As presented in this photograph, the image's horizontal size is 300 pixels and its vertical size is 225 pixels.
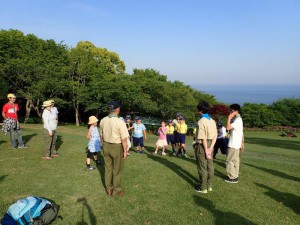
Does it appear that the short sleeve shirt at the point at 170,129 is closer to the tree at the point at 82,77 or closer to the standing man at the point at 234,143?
the standing man at the point at 234,143

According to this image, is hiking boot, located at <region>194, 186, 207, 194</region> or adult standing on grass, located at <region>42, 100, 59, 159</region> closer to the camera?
hiking boot, located at <region>194, 186, 207, 194</region>

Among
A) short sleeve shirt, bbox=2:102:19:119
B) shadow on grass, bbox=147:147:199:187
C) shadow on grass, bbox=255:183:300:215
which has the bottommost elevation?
shadow on grass, bbox=255:183:300:215

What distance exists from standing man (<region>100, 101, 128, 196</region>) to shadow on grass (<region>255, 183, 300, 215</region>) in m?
4.28

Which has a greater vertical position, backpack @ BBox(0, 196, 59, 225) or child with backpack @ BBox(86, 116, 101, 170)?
child with backpack @ BBox(86, 116, 101, 170)

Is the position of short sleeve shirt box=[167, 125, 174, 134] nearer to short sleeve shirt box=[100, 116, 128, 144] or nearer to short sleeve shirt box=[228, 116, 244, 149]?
short sleeve shirt box=[228, 116, 244, 149]

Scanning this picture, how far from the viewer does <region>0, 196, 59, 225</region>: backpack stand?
4887 mm

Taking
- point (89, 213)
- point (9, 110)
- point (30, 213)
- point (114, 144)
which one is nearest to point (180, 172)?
point (114, 144)

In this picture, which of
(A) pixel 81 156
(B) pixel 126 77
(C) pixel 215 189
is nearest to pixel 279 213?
(C) pixel 215 189

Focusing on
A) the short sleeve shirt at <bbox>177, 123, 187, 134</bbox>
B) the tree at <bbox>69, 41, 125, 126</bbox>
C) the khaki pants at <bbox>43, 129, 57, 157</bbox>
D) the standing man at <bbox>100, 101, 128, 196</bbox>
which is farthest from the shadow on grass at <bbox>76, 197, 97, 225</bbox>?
the tree at <bbox>69, 41, 125, 126</bbox>

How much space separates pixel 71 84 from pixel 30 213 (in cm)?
3276

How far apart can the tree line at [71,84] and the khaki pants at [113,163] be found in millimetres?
27267

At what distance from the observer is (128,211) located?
5.89 metres

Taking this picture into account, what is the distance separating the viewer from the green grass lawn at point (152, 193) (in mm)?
5699

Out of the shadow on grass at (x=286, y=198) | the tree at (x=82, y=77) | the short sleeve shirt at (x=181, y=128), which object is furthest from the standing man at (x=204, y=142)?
the tree at (x=82, y=77)
